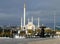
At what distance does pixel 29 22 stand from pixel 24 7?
32.7m

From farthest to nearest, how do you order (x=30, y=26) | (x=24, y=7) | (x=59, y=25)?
(x=59, y=25), (x=30, y=26), (x=24, y=7)

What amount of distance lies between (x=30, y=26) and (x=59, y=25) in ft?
59.6

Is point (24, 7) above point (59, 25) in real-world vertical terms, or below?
above

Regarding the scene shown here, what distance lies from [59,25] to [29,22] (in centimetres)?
1735

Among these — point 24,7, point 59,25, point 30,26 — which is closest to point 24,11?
point 24,7

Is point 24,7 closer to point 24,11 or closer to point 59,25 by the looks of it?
point 24,11

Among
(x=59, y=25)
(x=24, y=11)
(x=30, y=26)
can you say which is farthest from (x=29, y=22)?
(x=24, y=11)

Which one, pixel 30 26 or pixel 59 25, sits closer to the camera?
pixel 30 26

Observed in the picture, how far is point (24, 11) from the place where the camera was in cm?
8600

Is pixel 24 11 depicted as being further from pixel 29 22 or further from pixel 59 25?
pixel 59 25

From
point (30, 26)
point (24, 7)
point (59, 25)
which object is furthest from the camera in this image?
point (59, 25)

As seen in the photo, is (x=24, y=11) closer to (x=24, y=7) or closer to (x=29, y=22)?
(x=24, y=7)

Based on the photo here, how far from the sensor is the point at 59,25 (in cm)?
12294

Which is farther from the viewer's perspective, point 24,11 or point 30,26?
point 30,26
